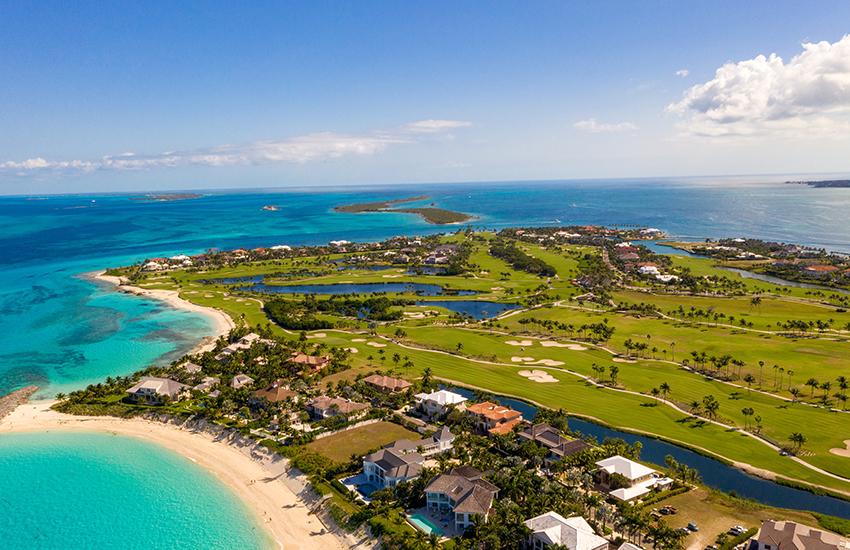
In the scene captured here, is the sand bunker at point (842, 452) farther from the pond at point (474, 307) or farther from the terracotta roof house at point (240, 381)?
the terracotta roof house at point (240, 381)

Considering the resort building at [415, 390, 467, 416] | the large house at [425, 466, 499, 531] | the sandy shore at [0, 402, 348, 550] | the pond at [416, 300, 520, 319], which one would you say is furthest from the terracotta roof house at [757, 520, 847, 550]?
the pond at [416, 300, 520, 319]

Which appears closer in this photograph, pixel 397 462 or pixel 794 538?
pixel 794 538

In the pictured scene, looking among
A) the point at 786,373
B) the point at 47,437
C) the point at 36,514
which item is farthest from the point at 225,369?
the point at 786,373

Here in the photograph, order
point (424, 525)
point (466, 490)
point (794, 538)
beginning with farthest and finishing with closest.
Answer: point (466, 490) → point (424, 525) → point (794, 538)

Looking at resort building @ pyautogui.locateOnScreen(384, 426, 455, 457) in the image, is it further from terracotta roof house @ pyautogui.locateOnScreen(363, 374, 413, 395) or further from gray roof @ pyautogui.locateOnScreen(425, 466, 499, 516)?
terracotta roof house @ pyautogui.locateOnScreen(363, 374, 413, 395)

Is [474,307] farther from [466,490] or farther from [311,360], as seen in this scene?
[466,490]

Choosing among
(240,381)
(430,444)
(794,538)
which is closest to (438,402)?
(430,444)

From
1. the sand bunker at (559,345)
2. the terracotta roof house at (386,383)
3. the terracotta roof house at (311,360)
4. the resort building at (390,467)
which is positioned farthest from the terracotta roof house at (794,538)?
the terracotta roof house at (311,360)

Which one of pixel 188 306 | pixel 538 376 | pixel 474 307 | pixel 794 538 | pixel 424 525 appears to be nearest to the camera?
pixel 794 538

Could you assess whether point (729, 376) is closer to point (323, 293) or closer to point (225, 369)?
point (225, 369)
